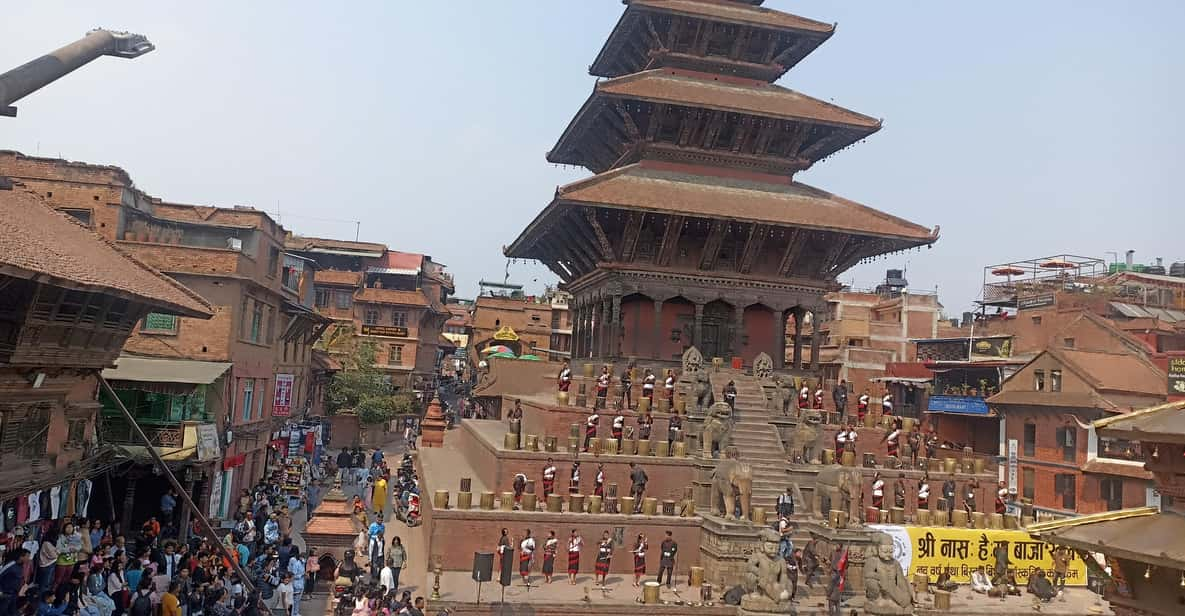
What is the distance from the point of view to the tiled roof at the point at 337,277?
6488cm

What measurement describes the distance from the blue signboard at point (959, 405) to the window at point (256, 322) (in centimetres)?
3585

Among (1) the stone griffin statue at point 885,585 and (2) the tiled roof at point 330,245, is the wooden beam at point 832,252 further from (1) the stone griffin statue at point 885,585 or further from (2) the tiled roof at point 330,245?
(2) the tiled roof at point 330,245

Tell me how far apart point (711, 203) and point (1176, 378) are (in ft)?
79.4

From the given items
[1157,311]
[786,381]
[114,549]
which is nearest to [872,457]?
[786,381]

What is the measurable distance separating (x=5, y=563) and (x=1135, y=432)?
1635cm

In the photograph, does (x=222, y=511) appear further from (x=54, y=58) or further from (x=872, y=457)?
(x=872, y=457)

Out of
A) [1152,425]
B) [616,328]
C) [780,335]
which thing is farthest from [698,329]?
[1152,425]

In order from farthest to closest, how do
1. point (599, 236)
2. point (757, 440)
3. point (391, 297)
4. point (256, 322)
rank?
point (391, 297) → point (256, 322) → point (599, 236) → point (757, 440)

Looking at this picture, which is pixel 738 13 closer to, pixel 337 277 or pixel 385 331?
pixel 385 331

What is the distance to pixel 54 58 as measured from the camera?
16891 millimetres

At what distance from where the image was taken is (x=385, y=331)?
6425 cm

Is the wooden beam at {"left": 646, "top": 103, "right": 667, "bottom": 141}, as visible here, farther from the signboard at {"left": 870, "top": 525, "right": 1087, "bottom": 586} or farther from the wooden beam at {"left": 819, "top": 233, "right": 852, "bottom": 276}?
the signboard at {"left": 870, "top": 525, "right": 1087, "bottom": 586}

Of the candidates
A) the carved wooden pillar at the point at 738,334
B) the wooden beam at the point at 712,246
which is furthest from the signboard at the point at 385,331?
the carved wooden pillar at the point at 738,334

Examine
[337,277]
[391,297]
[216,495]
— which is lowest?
[216,495]
